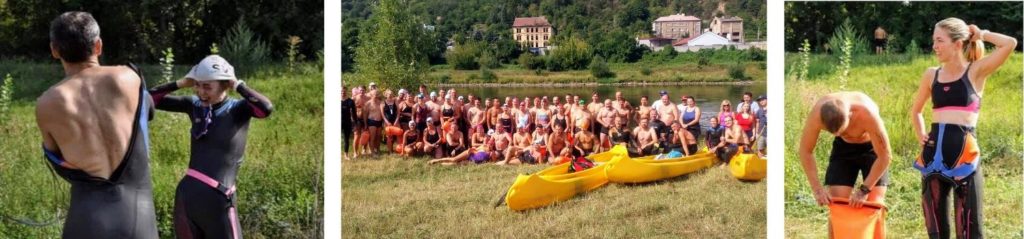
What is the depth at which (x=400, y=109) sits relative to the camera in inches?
363

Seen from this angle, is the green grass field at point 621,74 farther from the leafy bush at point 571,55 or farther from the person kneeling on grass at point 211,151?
the person kneeling on grass at point 211,151

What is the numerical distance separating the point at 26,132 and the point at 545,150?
395 centimetres

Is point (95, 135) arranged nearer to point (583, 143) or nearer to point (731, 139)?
point (583, 143)

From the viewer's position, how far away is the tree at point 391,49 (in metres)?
9.07

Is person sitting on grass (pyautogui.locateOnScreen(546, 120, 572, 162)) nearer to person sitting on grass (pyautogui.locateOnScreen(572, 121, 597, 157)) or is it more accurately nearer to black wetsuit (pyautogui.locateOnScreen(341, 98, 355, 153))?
person sitting on grass (pyautogui.locateOnScreen(572, 121, 597, 157))

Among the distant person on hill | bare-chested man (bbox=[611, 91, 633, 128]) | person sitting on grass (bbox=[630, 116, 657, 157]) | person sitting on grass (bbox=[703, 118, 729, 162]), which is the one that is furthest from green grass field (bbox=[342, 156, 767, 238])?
the distant person on hill

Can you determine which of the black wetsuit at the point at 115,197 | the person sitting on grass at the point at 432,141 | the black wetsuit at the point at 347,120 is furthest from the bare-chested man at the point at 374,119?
the black wetsuit at the point at 115,197

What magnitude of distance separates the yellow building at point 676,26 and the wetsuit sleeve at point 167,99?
4139mm

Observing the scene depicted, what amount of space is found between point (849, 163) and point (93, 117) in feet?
15.5

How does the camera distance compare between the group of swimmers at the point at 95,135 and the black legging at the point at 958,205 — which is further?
the black legging at the point at 958,205

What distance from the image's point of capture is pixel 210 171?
6320 millimetres

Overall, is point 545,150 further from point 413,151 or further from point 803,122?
point 803,122

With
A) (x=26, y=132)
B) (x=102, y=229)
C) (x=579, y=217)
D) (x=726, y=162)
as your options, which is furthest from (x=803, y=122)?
(x=26, y=132)

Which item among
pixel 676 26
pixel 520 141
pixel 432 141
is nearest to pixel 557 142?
pixel 520 141
